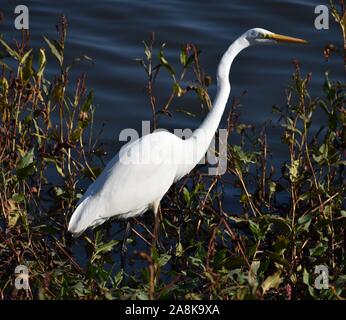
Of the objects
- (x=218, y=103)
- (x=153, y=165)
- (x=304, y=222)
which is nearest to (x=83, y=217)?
(x=153, y=165)

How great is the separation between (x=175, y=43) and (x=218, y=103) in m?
2.42

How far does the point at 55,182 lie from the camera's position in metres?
4.41

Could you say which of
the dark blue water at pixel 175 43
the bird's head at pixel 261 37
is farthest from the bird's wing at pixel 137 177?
the dark blue water at pixel 175 43

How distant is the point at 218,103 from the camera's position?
365cm

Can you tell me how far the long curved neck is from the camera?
3596 mm

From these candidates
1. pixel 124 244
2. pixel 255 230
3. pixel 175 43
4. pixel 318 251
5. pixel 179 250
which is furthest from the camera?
A: pixel 175 43

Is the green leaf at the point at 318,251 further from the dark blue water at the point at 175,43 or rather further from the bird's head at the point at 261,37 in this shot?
the dark blue water at the point at 175,43

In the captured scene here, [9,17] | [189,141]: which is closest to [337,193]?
[189,141]

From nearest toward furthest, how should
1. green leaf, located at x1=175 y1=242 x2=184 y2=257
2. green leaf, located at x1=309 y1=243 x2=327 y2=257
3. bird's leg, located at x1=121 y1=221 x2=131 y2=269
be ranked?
green leaf, located at x1=309 y1=243 x2=327 y2=257 < green leaf, located at x1=175 y1=242 x2=184 y2=257 < bird's leg, located at x1=121 y1=221 x2=131 y2=269

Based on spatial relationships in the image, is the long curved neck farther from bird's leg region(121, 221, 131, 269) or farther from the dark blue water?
the dark blue water

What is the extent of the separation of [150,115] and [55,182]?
98 centimetres

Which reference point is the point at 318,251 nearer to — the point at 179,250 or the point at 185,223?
the point at 179,250

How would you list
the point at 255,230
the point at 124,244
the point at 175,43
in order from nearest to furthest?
the point at 255,230
the point at 124,244
the point at 175,43

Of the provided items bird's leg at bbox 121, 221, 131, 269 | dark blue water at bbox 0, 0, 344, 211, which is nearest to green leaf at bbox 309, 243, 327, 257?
bird's leg at bbox 121, 221, 131, 269
